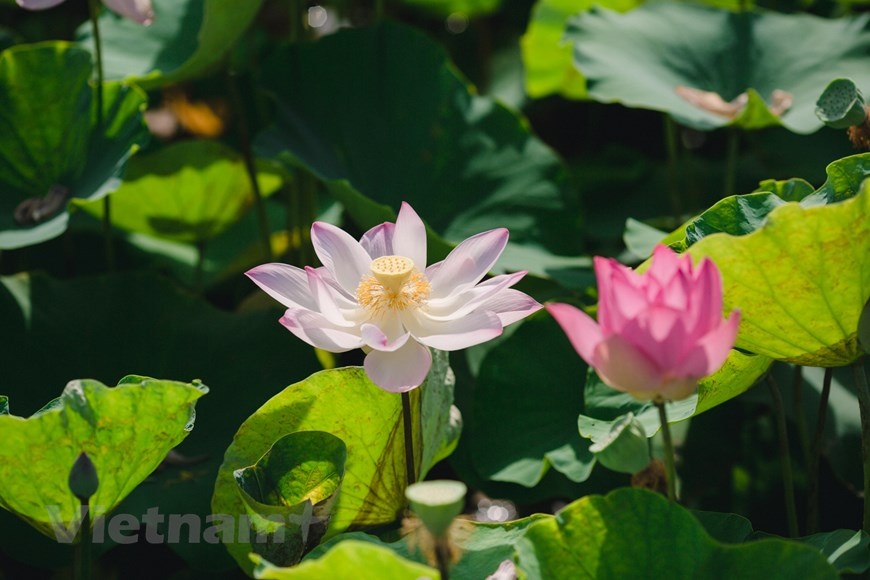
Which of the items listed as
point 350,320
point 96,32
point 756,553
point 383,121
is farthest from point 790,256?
point 96,32

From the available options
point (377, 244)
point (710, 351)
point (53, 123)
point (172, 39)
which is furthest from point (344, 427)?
point (172, 39)

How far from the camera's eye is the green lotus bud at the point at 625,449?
0.78 m

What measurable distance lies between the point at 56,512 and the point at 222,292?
37.7 inches

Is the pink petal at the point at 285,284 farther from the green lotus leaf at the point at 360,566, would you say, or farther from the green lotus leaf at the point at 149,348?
the green lotus leaf at the point at 149,348

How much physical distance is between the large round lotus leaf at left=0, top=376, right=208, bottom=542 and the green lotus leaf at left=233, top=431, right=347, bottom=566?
0.08m

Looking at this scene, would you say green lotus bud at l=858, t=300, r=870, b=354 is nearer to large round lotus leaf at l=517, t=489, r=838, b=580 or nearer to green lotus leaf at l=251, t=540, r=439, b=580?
large round lotus leaf at l=517, t=489, r=838, b=580

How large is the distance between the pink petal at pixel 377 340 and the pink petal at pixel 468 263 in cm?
12

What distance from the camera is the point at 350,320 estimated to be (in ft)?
3.02

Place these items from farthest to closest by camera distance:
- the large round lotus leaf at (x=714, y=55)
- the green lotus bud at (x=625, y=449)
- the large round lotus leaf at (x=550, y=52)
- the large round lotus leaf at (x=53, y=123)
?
the large round lotus leaf at (x=550, y=52) → the large round lotus leaf at (x=714, y=55) → the large round lotus leaf at (x=53, y=123) → the green lotus bud at (x=625, y=449)

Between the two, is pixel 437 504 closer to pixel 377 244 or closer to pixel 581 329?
pixel 581 329

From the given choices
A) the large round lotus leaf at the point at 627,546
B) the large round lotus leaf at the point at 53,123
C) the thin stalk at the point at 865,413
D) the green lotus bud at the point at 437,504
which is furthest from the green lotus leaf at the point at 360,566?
the large round lotus leaf at the point at 53,123

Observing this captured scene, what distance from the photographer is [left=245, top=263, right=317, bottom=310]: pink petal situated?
0.88 meters

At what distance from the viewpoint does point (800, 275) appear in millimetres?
852

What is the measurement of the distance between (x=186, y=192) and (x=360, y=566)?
3.39ft
